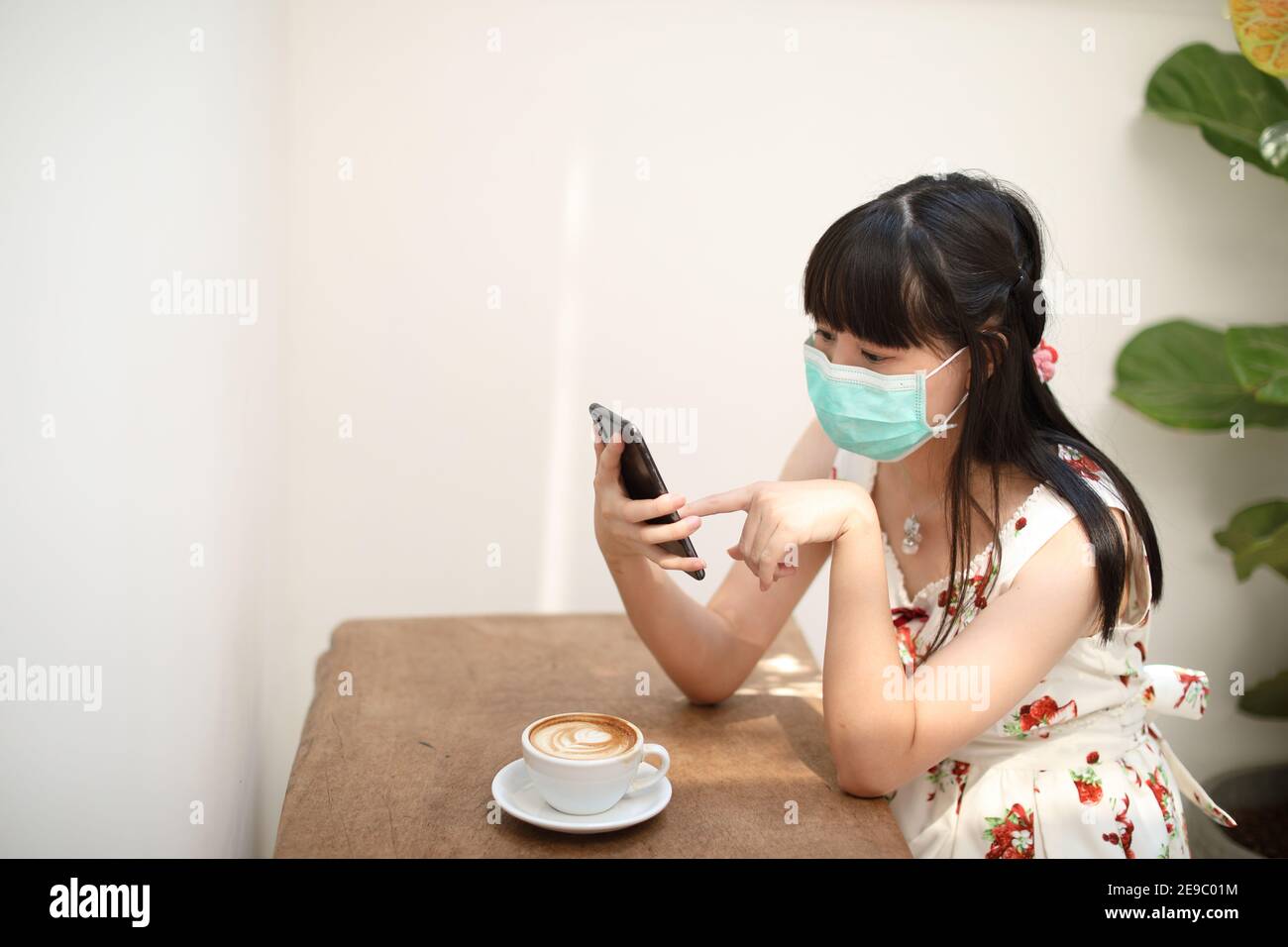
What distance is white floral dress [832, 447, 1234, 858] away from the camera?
149 cm

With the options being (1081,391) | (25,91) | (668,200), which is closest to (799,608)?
(1081,391)

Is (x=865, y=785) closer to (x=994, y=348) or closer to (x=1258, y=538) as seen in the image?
(x=994, y=348)

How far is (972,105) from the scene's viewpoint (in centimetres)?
269

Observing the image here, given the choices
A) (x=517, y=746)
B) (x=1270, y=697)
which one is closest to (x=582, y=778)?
(x=517, y=746)

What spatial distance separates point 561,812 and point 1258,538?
2138 millimetres

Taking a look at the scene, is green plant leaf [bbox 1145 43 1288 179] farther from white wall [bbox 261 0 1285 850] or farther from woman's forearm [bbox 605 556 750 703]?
woman's forearm [bbox 605 556 750 703]

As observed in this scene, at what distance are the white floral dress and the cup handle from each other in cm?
41

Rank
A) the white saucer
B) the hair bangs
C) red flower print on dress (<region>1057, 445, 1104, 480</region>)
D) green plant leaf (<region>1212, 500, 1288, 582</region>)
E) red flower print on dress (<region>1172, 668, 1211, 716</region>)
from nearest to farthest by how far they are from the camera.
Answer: the white saucer < the hair bangs < red flower print on dress (<region>1057, 445, 1104, 480</region>) < red flower print on dress (<region>1172, 668, 1211, 716</region>) < green plant leaf (<region>1212, 500, 1288, 582</region>)

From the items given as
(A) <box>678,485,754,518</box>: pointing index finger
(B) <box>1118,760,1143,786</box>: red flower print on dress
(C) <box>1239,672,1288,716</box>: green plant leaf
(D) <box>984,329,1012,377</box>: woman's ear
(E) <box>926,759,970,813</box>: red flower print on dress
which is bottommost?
(C) <box>1239,672,1288,716</box>: green plant leaf

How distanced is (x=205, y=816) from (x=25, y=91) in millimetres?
999

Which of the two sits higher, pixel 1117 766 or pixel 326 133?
pixel 326 133

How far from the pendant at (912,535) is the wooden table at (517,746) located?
0.27 metres

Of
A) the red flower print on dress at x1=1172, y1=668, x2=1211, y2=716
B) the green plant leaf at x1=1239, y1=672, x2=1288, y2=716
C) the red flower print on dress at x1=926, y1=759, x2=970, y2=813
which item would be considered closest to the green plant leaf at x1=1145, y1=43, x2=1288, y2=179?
the green plant leaf at x1=1239, y1=672, x2=1288, y2=716

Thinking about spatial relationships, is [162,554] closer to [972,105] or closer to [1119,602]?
[1119,602]
